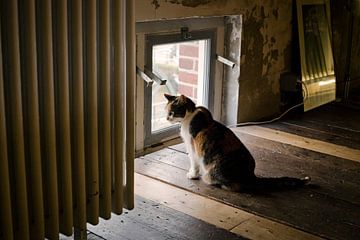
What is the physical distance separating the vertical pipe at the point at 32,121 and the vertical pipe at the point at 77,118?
0.16 meters

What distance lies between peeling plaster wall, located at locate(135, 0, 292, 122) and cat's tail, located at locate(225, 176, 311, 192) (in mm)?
1152

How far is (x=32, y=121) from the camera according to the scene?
165 cm

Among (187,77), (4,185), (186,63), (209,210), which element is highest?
(186,63)

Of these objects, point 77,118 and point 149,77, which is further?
point 149,77

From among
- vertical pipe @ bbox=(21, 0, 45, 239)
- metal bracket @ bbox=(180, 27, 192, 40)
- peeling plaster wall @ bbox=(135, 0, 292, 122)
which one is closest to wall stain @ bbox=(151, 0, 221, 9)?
peeling plaster wall @ bbox=(135, 0, 292, 122)

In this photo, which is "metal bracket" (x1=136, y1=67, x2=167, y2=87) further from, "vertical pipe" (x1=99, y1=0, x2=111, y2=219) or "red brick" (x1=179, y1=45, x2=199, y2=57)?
"vertical pipe" (x1=99, y1=0, x2=111, y2=219)

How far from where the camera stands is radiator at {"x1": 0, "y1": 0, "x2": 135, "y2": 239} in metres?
1.60

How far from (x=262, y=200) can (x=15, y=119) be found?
4.47ft

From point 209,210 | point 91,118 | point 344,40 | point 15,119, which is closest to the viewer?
point 15,119

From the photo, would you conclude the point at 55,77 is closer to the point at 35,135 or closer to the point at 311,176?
the point at 35,135

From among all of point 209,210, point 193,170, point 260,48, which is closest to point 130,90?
point 209,210

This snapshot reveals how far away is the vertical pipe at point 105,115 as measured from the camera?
182 centimetres

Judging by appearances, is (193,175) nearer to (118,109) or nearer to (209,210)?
(209,210)

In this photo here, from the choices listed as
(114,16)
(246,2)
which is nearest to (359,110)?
(246,2)
